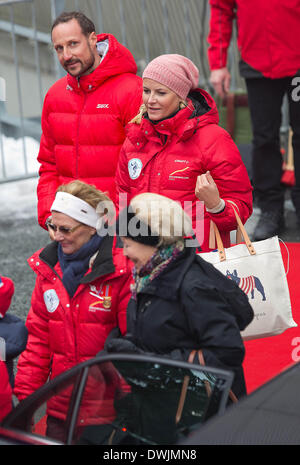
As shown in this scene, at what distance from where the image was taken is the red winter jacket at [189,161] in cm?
375

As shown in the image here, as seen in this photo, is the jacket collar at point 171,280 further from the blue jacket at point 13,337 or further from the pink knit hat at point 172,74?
the pink knit hat at point 172,74

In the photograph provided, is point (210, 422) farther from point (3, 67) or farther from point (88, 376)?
point (3, 67)

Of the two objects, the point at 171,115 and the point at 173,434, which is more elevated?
the point at 171,115

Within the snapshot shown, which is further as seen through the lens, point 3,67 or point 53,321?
point 3,67

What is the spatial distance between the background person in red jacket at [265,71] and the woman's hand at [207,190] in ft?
7.89

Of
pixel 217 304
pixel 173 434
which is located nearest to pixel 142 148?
pixel 217 304

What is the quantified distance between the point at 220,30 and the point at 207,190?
2742 millimetres

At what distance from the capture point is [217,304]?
8.75ft

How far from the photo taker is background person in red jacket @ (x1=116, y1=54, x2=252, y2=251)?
3.74 metres

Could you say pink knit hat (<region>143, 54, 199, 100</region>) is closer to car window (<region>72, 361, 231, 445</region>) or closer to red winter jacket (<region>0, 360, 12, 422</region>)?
red winter jacket (<region>0, 360, 12, 422</region>)

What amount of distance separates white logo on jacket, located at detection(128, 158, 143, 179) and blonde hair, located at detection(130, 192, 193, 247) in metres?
1.03

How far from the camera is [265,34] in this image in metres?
5.64

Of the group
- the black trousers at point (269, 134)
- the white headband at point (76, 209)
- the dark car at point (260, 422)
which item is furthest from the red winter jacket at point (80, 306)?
the black trousers at point (269, 134)

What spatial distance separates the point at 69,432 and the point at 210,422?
413 millimetres
